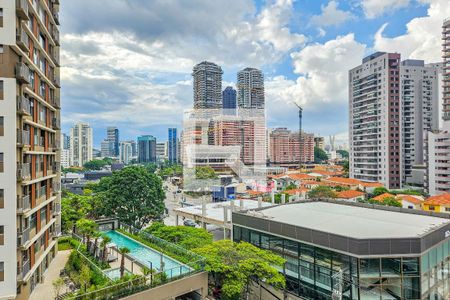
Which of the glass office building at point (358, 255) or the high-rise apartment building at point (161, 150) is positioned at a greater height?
the high-rise apartment building at point (161, 150)

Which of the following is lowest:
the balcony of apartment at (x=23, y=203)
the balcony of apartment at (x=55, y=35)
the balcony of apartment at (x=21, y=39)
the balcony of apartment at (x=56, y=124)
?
the balcony of apartment at (x=23, y=203)

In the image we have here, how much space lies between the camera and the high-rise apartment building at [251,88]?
7362 cm

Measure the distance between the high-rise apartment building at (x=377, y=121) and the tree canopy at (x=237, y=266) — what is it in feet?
146

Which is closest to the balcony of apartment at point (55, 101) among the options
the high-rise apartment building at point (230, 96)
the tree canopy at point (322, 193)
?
the tree canopy at point (322, 193)

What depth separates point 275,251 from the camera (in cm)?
1429

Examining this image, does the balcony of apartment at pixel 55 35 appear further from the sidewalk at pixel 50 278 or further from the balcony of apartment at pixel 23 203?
the sidewalk at pixel 50 278

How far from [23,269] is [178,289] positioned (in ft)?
18.4

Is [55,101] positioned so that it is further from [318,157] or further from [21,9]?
[318,157]

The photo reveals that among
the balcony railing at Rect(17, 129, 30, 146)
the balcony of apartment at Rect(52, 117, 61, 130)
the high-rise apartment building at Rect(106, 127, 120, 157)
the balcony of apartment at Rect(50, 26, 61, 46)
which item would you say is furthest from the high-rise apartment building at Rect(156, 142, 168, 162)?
the balcony railing at Rect(17, 129, 30, 146)

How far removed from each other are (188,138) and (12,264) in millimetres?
47404

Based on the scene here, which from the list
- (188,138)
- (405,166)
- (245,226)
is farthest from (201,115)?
(245,226)

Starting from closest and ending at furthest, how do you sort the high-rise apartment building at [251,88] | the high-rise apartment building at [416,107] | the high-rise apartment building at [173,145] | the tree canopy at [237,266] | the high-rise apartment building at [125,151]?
the tree canopy at [237,266] < the high-rise apartment building at [416,107] < the high-rise apartment building at [251,88] < the high-rise apartment building at [173,145] < the high-rise apartment building at [125,151]

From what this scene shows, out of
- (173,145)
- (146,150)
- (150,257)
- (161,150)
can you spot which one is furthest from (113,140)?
(150,257)

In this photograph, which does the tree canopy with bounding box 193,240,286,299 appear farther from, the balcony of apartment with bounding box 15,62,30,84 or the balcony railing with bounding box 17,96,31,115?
the balcony of apartment with bounding box 15,62,30,84
